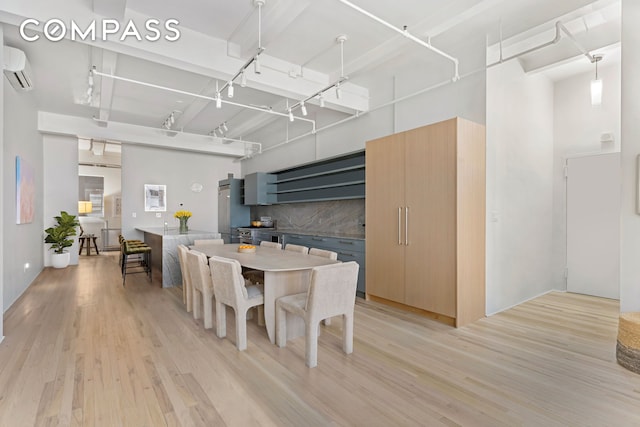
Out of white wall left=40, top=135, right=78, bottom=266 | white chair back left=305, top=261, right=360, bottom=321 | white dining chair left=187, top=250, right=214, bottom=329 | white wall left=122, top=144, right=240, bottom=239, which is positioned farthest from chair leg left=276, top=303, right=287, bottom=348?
white wall left=40, top=135, right=78, bottom=266

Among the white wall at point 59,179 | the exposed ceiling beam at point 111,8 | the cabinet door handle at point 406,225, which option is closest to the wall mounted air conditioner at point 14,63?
the exposed ceiling beam at point 111,8

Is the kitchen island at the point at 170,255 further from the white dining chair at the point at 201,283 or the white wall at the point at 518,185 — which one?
the white wall at the point at 518,185

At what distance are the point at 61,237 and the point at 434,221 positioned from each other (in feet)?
25.0

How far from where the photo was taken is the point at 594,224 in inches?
187

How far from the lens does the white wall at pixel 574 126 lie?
4484 mm

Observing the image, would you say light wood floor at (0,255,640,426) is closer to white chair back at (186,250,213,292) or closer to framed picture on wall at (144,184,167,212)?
white chair back at (186,250,213,292)

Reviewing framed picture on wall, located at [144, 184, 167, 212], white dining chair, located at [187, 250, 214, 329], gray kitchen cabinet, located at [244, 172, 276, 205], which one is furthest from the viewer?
framed picture on wall, located at [144, 184, 167, 212]

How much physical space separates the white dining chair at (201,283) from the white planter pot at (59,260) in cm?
530

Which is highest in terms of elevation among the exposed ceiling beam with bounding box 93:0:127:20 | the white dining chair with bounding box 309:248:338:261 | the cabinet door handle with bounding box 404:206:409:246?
the exposed ceiling beam with bounding box 93:0:127:20

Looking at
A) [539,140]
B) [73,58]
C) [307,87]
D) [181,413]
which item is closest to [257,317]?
[181,413]

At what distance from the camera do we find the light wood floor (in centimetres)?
197

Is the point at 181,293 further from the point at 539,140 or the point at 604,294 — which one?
the point at 604,294

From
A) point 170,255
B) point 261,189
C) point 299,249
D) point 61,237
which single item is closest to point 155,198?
point 61,237

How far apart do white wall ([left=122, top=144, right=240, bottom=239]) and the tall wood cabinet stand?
6.26 m
